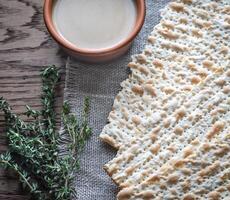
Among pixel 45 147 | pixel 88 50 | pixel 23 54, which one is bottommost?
pixel 45 147

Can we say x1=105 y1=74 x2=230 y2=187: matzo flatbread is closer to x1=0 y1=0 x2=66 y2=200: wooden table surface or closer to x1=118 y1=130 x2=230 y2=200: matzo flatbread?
x1=118 y1=130 x2=230 y2=200: matzo flatbread

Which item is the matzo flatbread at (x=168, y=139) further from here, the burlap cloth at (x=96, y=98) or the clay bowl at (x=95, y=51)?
the clay bowl at (x=95, y=51)

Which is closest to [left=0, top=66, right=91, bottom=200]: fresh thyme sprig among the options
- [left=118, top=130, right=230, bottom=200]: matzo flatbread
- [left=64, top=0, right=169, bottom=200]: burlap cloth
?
[left=64, top=0, right=169, bottom=200]: burlap cloth

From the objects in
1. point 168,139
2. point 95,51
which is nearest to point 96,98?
point 95,51

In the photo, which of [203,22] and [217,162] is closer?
[217,162]

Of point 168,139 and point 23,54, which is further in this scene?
point 23,54

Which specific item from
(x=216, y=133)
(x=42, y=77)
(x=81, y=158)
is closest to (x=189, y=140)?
(x=216, y=133)

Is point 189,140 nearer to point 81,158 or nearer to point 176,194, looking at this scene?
point 176,194

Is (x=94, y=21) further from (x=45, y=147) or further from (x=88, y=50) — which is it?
(x=45, y=147)
